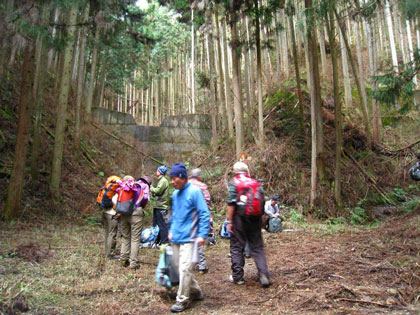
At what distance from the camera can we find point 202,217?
384 centimetres

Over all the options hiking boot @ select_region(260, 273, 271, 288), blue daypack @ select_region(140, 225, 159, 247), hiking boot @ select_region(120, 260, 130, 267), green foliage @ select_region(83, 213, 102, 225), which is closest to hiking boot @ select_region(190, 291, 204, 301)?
hiking boot @ select_region(260, 273, 271, 288)

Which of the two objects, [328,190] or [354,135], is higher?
[354,135]

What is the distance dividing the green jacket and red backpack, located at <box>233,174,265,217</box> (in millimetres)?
1953

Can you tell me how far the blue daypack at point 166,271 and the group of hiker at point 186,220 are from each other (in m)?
0.04

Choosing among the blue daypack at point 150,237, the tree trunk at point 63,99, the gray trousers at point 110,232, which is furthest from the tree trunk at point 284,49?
the gray trousers at point 110,232

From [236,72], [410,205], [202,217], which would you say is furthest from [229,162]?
[202,217]

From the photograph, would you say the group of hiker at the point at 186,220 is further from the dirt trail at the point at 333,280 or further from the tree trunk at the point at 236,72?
the tree trunk at the point at 236,72

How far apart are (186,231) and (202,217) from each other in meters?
0.23

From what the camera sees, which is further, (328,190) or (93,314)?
(328,190)

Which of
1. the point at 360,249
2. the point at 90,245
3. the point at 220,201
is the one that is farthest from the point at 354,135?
the point at 90,245

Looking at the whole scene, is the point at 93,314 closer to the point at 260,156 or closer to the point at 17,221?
the point at 17,221

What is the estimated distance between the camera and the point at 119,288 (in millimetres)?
4465

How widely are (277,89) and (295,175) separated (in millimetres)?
5036

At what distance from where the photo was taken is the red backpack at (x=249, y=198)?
4.42m
